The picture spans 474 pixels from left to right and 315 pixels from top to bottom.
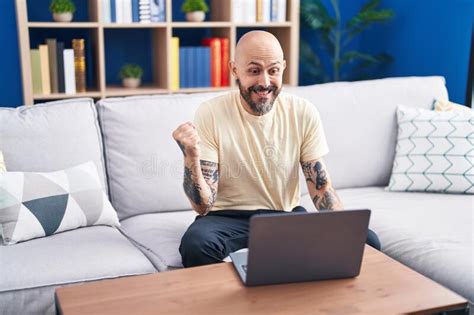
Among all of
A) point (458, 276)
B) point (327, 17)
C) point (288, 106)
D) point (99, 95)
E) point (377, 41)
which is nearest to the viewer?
point (458, 276)

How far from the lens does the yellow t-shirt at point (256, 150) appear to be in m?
1.86

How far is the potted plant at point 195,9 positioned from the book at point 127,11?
0.33 meters

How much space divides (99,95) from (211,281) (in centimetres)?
203

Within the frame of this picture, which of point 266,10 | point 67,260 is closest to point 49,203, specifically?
point 67,260

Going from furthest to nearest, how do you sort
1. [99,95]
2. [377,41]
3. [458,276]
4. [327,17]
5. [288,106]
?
[377,41] < [327,17] < [99,95] < [288,106] < [458,276]

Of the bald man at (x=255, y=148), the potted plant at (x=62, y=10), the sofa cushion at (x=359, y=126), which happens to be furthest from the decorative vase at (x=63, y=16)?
the bald man at (x=255, y=148)

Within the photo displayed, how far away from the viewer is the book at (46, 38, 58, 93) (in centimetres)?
305

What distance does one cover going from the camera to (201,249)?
170cm

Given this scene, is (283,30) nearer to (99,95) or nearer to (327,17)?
(327,17)

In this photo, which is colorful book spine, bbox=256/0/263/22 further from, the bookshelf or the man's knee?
the man's knee

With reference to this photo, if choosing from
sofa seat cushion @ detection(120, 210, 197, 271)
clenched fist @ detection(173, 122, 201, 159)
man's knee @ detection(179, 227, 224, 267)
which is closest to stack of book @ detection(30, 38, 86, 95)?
sofa seat cushion @ detection(120, 210, 197, 271)

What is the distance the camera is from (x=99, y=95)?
316 centimetres

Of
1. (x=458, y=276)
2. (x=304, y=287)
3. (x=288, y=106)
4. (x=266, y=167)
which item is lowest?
(x=458, y=276)

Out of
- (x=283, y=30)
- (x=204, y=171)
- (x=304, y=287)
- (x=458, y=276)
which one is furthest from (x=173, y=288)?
(x=283, y=30)
